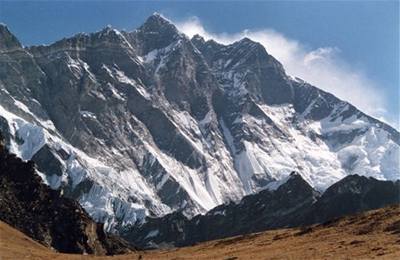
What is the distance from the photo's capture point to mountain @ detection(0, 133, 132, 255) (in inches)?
6757

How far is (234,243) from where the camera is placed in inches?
3460

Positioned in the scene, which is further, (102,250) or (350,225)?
(102,250)

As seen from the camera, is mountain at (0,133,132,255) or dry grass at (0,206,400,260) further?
mountain at (0,133,132,255)

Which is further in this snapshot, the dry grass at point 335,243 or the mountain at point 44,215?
the mountain at point 44,215

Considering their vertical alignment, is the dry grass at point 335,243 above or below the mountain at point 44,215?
below

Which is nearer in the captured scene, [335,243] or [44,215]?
[335,243]

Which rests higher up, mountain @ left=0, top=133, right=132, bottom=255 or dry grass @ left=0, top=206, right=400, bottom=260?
mountain @ left=0, top=133, right=132, bottom=255

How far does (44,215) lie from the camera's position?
181m

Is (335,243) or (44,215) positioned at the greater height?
(44,215)

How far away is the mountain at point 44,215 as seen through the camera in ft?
563

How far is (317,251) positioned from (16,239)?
67031 millimetres

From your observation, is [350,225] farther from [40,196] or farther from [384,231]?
[40,196]

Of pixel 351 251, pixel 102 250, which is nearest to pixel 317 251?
pixel 351 251

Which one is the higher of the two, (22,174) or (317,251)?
(22,174)
